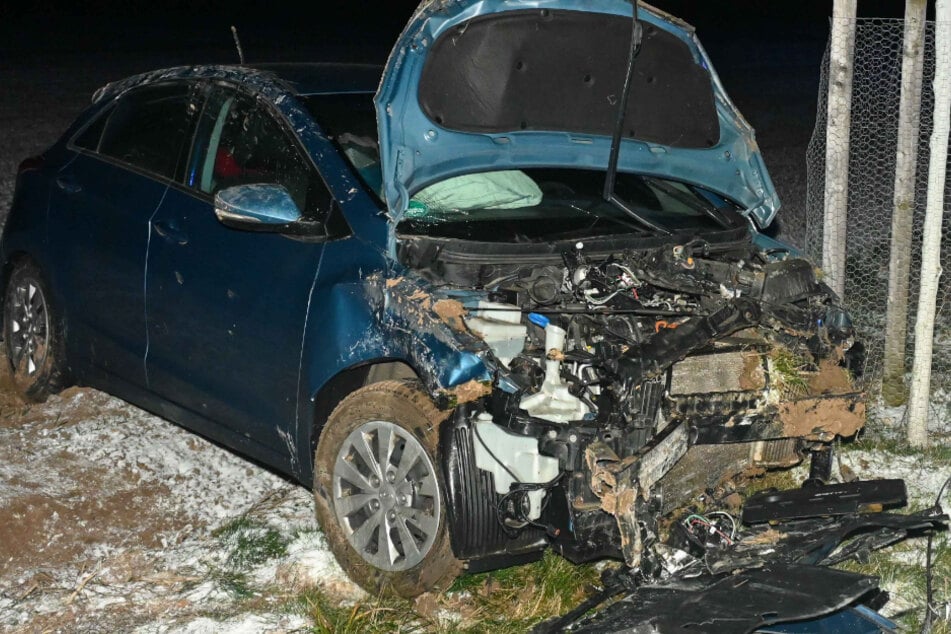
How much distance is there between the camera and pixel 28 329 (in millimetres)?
6863

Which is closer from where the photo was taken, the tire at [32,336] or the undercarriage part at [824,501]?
the undercarriage part at [824,501]

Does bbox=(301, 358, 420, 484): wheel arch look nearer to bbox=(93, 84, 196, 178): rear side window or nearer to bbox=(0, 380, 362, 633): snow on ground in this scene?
bbox=(0, 380, 362, 633): snow on ground

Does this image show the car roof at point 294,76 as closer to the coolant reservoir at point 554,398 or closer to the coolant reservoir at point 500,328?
the coolant reservoir at point 500,328

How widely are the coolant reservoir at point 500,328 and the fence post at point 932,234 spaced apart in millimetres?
2514

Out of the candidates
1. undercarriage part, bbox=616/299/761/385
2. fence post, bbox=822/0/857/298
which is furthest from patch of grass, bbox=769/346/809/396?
fence post, bbox=822/0/857/298

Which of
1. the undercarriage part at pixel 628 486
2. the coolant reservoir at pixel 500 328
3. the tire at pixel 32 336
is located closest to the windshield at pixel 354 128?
the coolant reservoir at pixel 500 328

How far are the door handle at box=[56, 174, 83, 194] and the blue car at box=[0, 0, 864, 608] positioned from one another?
305 mm

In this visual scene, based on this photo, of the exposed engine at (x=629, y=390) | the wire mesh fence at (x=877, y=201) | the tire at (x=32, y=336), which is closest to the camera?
the exposed engine at (x=629, y=390)

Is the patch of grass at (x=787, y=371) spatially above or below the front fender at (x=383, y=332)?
below

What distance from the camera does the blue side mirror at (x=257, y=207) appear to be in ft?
16.5

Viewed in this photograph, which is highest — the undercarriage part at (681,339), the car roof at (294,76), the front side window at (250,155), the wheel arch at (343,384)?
the car roof at (294,76)

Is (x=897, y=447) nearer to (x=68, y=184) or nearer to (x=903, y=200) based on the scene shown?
(x=903, y=200)

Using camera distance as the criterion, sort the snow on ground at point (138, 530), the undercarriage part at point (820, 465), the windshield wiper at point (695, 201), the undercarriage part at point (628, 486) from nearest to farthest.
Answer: the undercarriage part at point (628, 486), the snow on ground at point (138, 530), the undercarriage part at point (820, 465), the windshield wiper at point (695, 201)

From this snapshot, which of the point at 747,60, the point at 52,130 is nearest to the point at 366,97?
the point at 52,130
